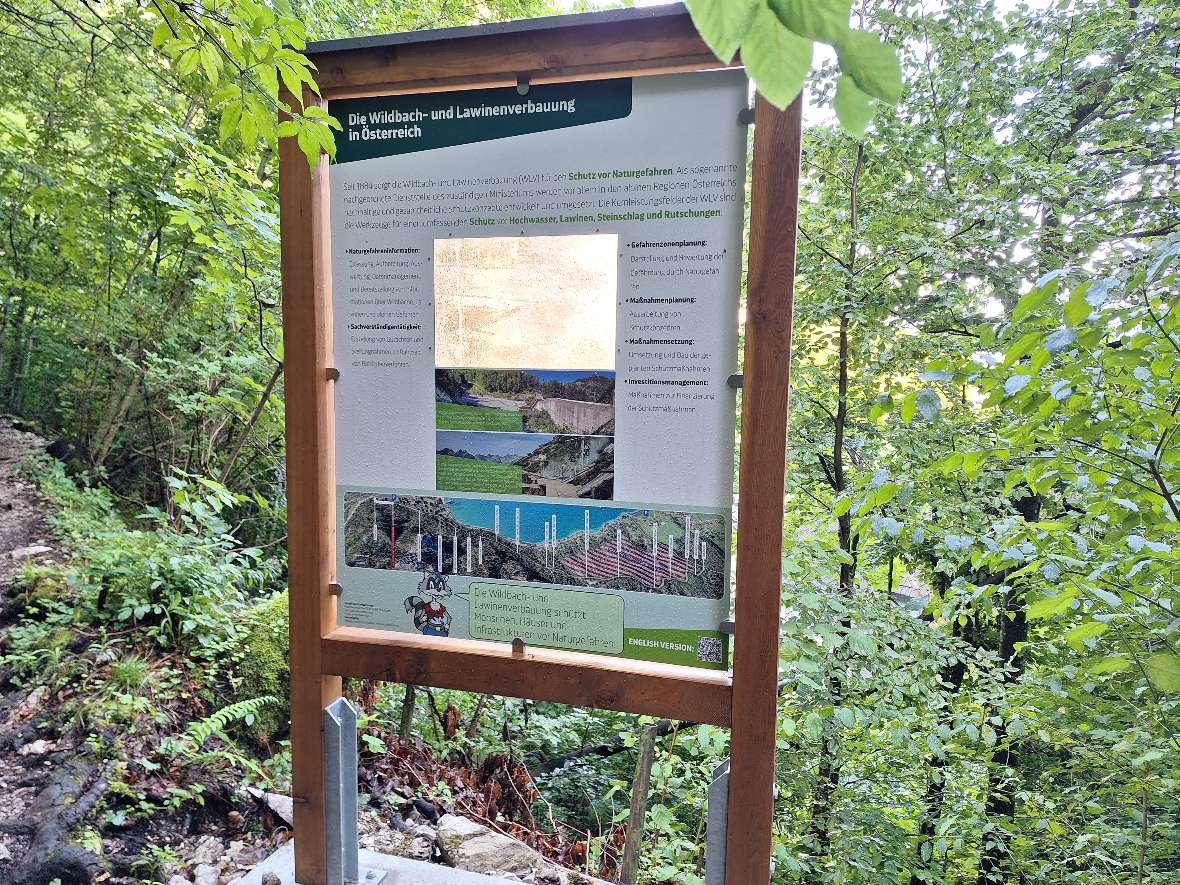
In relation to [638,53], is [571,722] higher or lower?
lower

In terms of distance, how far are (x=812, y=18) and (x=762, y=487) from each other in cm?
109

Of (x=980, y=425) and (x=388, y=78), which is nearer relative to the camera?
(x=388, y=78)

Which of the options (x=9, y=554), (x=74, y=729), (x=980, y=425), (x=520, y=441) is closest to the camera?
(x=520, y=441)

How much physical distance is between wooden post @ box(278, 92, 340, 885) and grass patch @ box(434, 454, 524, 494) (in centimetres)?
35

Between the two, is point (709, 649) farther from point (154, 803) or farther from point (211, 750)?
point (211, 750)

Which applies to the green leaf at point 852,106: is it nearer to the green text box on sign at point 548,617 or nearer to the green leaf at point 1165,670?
the green text box on sign at point 548,617

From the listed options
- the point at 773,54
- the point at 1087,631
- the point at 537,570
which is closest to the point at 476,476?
the point at 537,570

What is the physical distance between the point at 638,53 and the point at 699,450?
952 millimetres

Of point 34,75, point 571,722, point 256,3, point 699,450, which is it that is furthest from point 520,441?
point 34,75

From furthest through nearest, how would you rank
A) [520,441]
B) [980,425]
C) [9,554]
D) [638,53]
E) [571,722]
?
[571,722] → [9,554] → [980,425] → [520,441] → [638,53]

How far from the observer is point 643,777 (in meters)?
2.85

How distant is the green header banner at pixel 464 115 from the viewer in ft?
5.13

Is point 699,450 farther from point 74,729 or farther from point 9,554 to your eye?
point 9,554

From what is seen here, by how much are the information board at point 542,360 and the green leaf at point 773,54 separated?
39.3 inches
